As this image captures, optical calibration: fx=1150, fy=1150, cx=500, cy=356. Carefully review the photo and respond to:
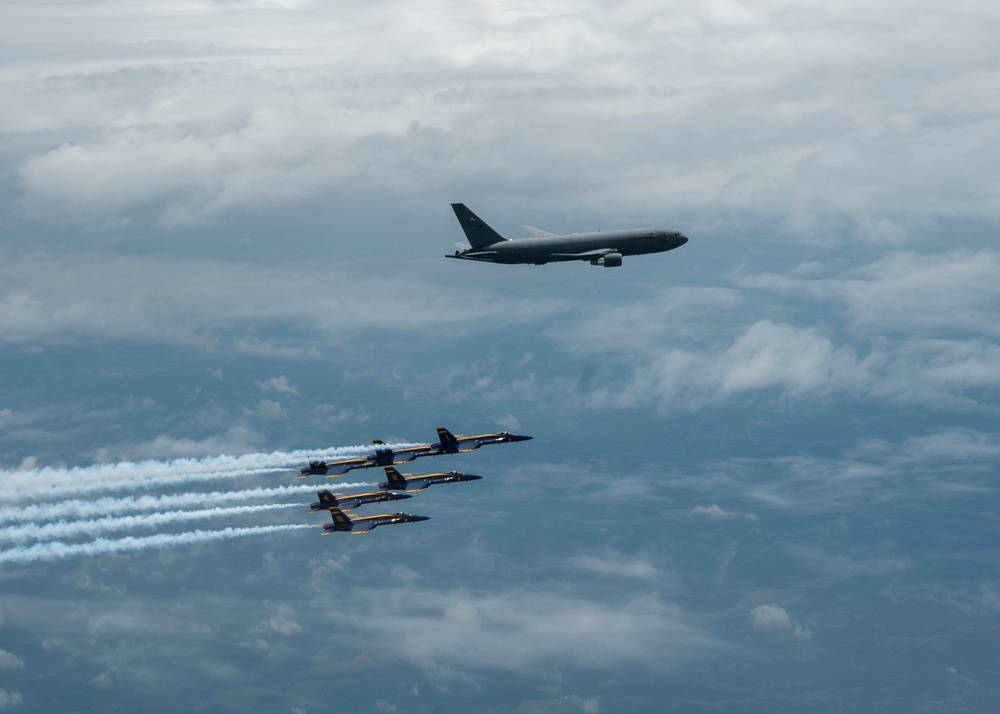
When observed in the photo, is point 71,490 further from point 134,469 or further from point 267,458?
point 267,458

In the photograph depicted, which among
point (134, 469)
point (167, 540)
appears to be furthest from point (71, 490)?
point (167, 540)

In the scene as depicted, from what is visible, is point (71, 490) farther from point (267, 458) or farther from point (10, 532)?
point (267, 458)

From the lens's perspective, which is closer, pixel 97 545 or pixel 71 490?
pixel 71 490

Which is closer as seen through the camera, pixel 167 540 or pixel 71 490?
pixel 71 490

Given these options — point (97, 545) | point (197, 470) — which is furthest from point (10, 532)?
point (197, 470)

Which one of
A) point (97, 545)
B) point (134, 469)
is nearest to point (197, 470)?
point (134, 469)

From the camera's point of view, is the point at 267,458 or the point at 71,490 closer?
the point at 71,490

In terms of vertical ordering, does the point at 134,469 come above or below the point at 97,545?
above
